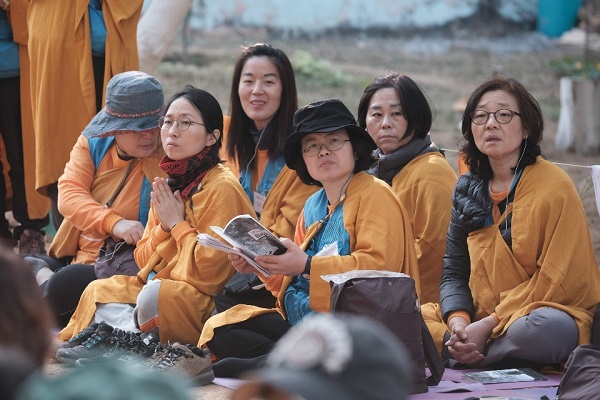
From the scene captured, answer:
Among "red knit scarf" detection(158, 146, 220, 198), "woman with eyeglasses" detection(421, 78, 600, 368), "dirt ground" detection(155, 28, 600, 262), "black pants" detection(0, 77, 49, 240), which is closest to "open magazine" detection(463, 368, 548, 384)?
"woman with eyeglasses" detection(421, 78, 600, 368)

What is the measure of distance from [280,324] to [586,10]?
13.4 meters

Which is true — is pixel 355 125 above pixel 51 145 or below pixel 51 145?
above

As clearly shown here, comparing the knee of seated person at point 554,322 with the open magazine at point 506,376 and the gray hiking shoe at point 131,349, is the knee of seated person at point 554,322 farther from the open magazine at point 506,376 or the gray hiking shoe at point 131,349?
the gray hiking shoe at point 131,349

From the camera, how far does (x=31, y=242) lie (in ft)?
22.4

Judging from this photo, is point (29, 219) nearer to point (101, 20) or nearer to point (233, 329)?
point (101, 20)

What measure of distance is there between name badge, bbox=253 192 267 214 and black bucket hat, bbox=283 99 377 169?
848 millimetres

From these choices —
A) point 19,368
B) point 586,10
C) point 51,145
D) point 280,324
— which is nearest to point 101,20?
point 51,145

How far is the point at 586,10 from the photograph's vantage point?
1689cm

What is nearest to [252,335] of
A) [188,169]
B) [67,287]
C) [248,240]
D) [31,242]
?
[248,240]

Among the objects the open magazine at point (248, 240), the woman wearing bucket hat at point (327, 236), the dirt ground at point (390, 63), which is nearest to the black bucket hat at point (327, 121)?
the woman wearing bucket hat at point (327, 236)

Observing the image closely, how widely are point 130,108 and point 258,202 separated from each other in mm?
811

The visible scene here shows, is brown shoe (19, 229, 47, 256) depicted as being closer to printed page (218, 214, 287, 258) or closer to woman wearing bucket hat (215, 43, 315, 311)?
woman wearing bucket hat (215, 43, 315, 311)

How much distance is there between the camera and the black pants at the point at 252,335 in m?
4.73

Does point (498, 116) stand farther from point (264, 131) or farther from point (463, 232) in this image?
point (264, 131)
